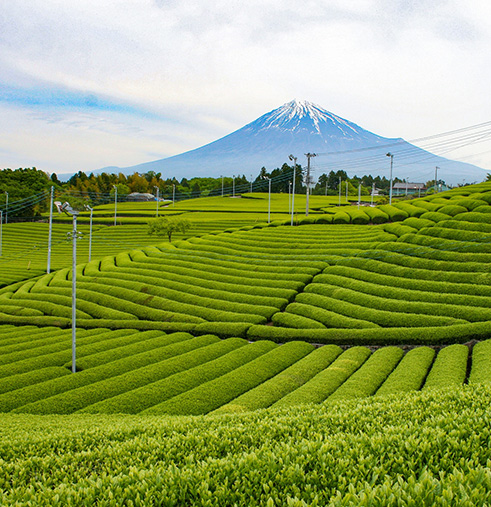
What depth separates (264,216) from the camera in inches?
3465

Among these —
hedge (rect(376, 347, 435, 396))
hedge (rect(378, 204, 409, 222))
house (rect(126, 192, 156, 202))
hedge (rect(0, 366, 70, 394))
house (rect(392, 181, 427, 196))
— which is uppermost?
house (rect(392, 181, 427, 196))

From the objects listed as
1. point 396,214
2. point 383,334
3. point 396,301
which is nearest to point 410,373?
point 383,334

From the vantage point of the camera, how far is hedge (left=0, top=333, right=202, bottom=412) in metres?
18.4

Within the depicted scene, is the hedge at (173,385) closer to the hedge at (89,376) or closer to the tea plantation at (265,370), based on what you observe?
the tea plantation at (265,370)

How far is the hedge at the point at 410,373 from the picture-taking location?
16714 millimetres

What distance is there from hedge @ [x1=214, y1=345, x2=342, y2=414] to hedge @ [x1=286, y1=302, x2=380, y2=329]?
286cm

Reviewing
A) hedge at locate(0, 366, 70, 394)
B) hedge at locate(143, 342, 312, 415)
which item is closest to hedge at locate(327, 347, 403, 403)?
hedge at locate(143, 342, 312, 415)

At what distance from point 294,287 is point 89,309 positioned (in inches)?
626

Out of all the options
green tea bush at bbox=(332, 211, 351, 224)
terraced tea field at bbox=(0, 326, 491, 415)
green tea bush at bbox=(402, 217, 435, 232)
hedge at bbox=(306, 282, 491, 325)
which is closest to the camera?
terraced tea field at bbox=(0, 326, 491, 415)

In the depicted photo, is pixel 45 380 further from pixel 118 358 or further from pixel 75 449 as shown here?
pixel 75 449

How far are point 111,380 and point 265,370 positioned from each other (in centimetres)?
707

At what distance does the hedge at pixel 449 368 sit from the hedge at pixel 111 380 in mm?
10798

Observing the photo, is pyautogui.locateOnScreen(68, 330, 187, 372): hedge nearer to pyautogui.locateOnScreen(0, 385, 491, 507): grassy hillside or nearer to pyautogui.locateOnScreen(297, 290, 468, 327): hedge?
pyautogui.locateOnScreen(297, 290, 468, 327): hedge

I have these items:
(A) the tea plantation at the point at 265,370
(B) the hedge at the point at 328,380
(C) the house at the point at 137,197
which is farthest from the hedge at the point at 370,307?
(C) the house at the point at 137,197
